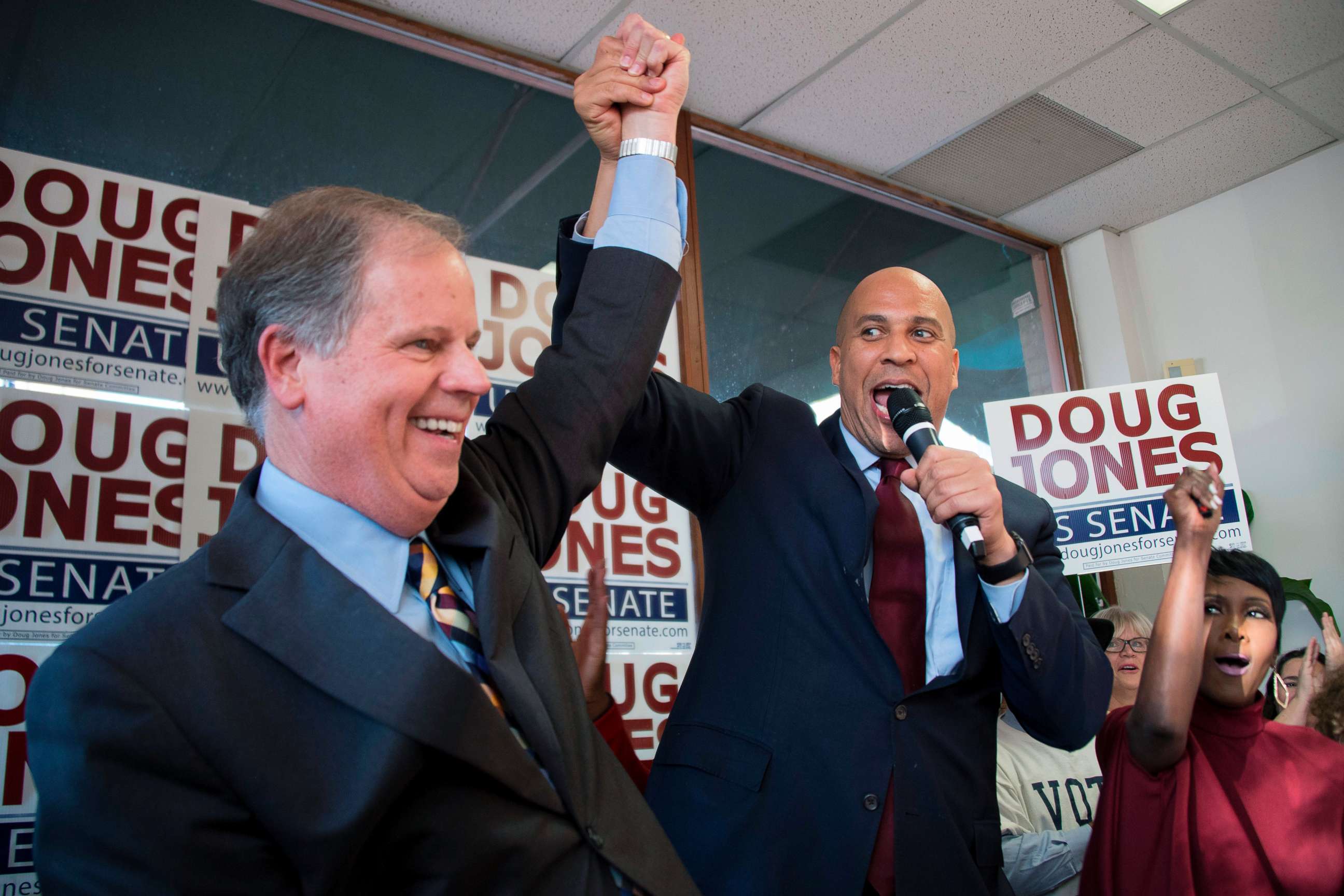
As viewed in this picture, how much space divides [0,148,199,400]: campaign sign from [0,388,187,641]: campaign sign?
0.30ft

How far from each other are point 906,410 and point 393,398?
0.82 metres

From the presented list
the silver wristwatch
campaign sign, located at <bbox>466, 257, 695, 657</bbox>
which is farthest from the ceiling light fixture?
the silver wristwatch

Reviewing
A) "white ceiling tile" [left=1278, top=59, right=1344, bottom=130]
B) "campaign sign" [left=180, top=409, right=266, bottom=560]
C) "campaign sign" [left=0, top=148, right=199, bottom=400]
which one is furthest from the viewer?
"white ceiling tile" [left=1278, top=59, right=1344, bottom=130]

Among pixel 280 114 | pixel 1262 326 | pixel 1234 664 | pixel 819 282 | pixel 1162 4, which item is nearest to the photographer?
pixel 1234 664

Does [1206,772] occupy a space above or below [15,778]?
below

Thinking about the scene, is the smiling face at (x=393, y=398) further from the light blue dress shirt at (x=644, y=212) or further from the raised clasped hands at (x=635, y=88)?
the raised clasped hands at (x=635, y=88)

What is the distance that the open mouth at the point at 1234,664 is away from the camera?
1804 millimetres

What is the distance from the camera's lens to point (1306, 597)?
404 cm

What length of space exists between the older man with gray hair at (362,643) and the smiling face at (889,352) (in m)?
0.58

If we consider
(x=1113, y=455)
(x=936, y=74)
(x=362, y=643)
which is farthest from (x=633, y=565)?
(x=362, y=643)

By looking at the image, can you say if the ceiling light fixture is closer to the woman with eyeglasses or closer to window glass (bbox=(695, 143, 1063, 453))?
window glass (bbox=(695, 143, 1063, 453))

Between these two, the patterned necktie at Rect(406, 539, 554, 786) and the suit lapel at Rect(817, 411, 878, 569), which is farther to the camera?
the suit lapel at Rect(817, 411, 878, 569)

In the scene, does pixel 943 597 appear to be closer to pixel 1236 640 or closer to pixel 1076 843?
pixel 1236 640

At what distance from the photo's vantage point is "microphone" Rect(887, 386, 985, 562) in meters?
1.31
